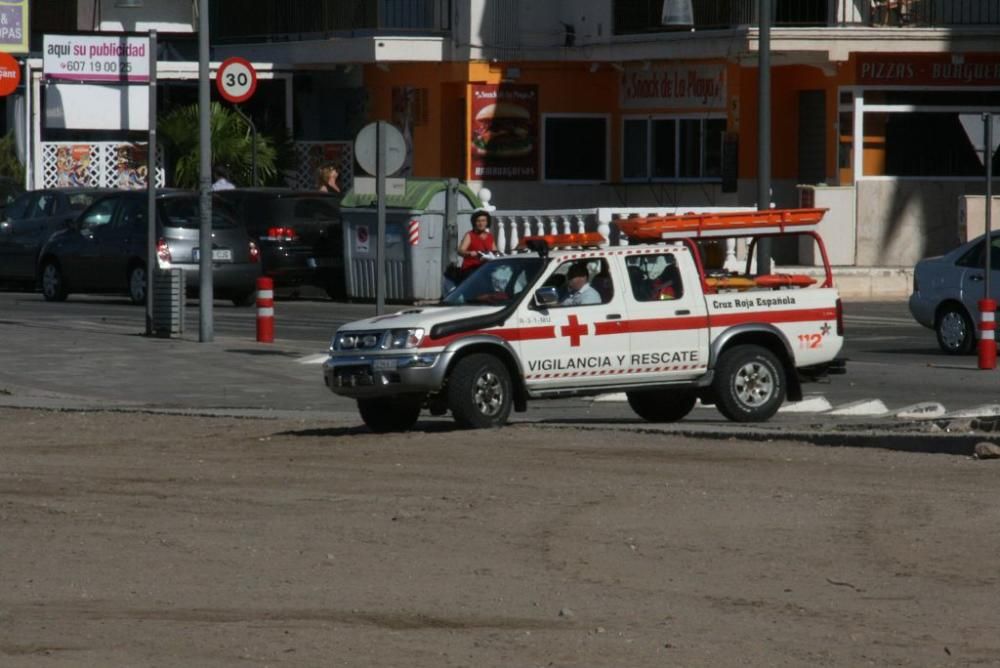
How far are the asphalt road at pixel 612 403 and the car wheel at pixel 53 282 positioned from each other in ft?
0.80

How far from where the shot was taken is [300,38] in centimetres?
4472

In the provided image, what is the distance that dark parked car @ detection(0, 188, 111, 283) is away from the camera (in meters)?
34.6

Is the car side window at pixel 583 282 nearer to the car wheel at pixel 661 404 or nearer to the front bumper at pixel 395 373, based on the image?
the front bumper at pixel 395 373

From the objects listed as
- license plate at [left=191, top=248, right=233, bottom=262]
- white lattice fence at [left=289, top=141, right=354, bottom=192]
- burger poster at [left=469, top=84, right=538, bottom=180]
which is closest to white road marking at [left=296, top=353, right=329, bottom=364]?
license plate at [left=191, top=248, right=233, bottom=262]

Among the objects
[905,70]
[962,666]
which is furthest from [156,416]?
[905,70]

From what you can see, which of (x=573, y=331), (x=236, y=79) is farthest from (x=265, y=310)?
(x=236, y=79)

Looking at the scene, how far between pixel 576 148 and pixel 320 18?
19.4 ft

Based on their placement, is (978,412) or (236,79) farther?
(236,79)

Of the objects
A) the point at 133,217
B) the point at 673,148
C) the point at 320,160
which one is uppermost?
the point at 673,148

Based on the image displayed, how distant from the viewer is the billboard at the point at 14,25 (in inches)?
1815

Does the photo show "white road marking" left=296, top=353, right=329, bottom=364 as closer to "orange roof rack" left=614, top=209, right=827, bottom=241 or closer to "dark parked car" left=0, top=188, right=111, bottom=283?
"orange roof rack" left=614, top=209, right=827, bottom=241

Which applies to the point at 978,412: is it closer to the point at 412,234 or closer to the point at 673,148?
the point at 412,234

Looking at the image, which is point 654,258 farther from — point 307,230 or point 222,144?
point 222,144

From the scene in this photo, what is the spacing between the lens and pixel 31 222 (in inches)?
1368
